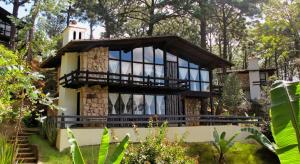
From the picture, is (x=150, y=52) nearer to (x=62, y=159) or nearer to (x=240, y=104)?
(x=62, y=159)

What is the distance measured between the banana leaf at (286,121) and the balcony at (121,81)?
651 inches

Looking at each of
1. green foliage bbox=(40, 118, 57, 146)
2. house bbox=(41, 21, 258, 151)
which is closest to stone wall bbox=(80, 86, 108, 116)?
house bbox=(41, 21, 258, 151)

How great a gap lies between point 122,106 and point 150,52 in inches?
182

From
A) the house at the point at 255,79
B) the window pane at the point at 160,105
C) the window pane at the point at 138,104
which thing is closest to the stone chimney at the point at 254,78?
the house at the point at 255,79

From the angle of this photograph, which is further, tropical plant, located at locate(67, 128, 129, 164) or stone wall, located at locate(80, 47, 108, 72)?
stone wall, located at locate(80, 47, 108, 72)

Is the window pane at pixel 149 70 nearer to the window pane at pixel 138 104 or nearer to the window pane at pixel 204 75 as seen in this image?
the window pane at pixel 138 104

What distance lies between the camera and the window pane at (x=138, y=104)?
76.3 feet

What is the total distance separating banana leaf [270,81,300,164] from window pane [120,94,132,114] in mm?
18416

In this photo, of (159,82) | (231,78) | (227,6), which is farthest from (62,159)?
(227,6)

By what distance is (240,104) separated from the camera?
3525 cm

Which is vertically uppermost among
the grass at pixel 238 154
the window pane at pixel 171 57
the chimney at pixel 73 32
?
the chimney at pixel 73 32

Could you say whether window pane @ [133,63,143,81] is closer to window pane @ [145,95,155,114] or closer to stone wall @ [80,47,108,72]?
window pane @ [145,95,155,114]

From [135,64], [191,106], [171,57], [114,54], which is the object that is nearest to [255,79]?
[191,106]

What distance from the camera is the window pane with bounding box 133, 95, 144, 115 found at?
A: 2327 centimetres
